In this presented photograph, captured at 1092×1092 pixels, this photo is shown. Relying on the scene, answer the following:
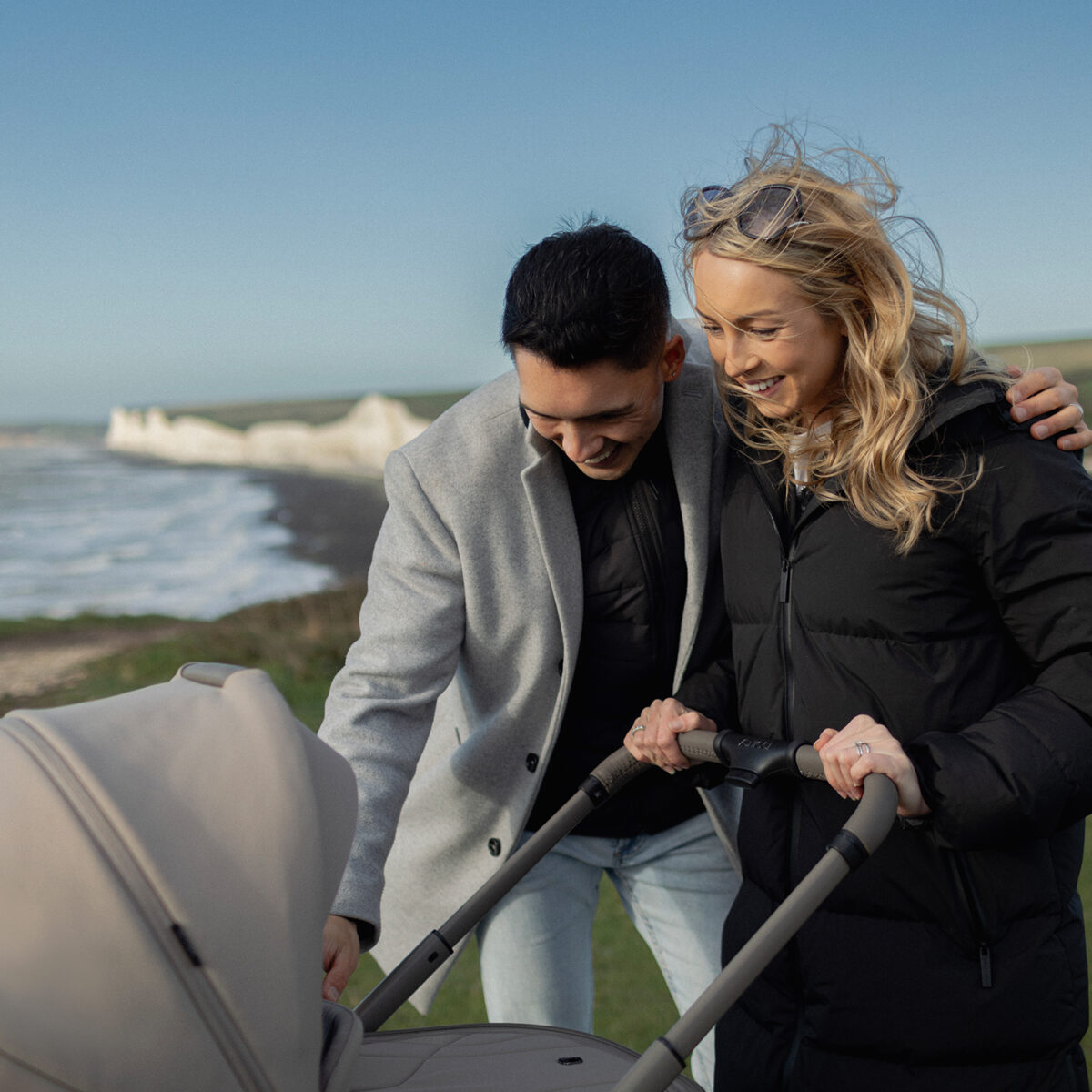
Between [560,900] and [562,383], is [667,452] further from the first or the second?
[560,900]

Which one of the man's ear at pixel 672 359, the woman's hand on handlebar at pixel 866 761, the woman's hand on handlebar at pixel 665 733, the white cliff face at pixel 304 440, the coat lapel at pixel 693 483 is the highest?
the man's ear at pixel 672 359

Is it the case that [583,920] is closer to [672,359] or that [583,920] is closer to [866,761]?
[866,761]

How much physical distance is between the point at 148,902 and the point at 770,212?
4.41 ft

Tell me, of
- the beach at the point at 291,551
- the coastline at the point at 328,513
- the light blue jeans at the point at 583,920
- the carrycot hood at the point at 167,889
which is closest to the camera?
the carrycot hood at the point at 167,889

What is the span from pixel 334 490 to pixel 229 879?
33.3 m

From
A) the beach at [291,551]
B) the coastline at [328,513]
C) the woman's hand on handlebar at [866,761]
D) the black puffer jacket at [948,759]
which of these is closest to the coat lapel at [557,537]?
the black puffer jacket at [948,759]

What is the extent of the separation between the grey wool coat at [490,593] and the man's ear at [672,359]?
62mm

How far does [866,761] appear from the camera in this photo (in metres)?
1.61

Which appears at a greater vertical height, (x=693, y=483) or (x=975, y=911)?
(x=693, y=483)

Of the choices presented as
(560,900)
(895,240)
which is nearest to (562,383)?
(895,240)

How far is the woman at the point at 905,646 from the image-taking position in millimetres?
1664

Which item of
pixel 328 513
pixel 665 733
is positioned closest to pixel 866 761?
pixel 665 733

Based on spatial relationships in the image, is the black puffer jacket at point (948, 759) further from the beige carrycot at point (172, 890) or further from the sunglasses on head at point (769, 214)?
the beige carrycot at point (172, 890)

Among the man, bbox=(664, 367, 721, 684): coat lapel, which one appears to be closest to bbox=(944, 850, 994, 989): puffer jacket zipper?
the man
